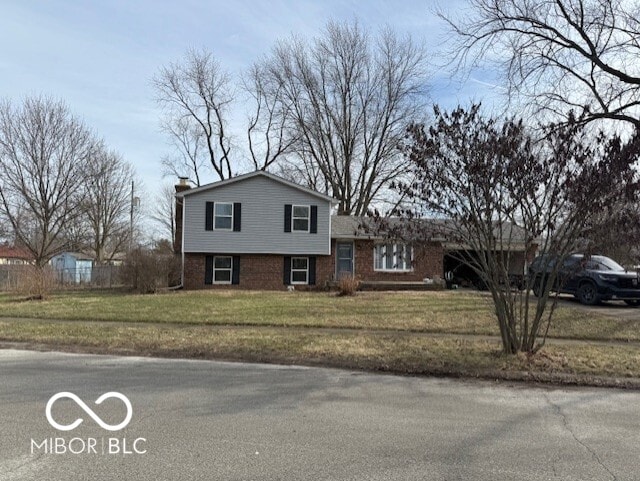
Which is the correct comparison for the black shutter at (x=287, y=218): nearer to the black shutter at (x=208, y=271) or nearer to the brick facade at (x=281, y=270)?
the brick facade at (x=281, y=270)

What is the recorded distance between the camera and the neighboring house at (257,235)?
24.9 meters

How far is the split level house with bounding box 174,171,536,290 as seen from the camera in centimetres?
2492

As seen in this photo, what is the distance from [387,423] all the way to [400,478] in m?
1.35

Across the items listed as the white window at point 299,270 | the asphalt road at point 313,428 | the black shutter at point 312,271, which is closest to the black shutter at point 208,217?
the white window at point 299,270

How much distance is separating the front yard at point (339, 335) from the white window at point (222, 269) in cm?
779

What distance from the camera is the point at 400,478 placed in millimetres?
3855

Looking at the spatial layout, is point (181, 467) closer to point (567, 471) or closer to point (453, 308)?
point (567, 471)

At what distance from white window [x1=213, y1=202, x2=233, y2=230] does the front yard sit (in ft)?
25.8

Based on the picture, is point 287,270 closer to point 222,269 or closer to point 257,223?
point 257,223

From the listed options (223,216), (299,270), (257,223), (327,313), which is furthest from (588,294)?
(223,216)

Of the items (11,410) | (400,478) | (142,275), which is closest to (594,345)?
(400,478)

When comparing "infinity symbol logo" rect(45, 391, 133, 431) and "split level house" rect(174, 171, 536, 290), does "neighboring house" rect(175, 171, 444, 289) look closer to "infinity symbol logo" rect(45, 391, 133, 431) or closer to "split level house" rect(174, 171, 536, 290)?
"split level house" rect(174, 171, 536, 290)

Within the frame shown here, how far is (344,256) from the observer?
89.3 ft

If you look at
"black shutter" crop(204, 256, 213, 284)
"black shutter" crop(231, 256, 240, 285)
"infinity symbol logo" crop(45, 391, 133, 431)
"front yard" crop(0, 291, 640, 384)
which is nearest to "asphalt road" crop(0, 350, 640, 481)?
"infinity symbol logo" crop(45, 391, 133, 431)
